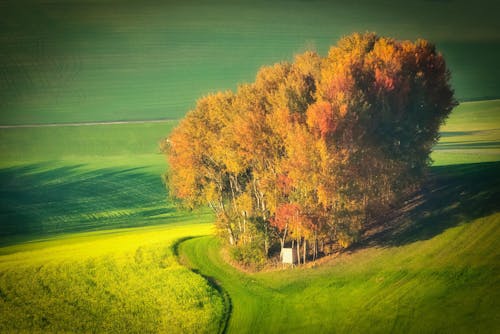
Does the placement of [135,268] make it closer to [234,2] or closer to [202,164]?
[202,164]

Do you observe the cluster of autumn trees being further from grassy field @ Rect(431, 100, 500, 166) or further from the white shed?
grassy field @ Rect(431, 100, 500, 166)

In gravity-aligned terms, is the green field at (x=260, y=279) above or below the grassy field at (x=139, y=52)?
below

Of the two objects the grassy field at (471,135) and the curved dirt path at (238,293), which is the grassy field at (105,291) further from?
the grassy field at (471,135)

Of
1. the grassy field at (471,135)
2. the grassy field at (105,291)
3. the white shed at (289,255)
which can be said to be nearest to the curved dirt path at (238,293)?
the grassy field at (105,291)

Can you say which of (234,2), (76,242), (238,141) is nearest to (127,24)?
(234,2)

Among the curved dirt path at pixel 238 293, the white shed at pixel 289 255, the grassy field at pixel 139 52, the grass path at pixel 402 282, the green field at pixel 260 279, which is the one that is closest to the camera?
the grass path at pixel 402 282

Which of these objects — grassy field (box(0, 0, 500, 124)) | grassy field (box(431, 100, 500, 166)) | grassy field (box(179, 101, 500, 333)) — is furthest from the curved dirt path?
grassy field (box(0, 0, 500, 124))
